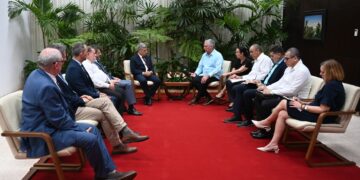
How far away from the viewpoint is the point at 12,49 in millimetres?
7559

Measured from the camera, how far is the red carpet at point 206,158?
366cm

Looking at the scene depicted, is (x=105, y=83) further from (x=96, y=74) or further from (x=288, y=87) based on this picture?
(x=288, y=87)

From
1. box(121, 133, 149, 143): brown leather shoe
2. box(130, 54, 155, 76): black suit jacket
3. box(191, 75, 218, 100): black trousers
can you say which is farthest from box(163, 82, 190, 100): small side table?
box(121, 133, 149, 143): brown leather shoe

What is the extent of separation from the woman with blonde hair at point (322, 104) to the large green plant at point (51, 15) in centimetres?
558

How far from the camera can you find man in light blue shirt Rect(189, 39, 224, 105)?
701 centimetres

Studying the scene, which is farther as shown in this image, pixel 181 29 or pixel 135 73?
pixel 181 29

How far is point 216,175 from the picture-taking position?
3.65 meters

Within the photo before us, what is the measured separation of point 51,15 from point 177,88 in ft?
11.0

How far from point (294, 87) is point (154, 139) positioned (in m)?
2.06

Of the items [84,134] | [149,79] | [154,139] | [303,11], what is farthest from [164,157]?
[303,11]

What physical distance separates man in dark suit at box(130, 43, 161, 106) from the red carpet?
1340 mm

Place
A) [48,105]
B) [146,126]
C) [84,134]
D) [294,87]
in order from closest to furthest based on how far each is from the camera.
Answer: [48,105] < [84,134] < [294,87] < [146,126]

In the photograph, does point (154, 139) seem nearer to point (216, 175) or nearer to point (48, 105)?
point (216, 175)

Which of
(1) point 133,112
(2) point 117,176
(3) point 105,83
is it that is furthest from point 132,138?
(1) point 133,112
